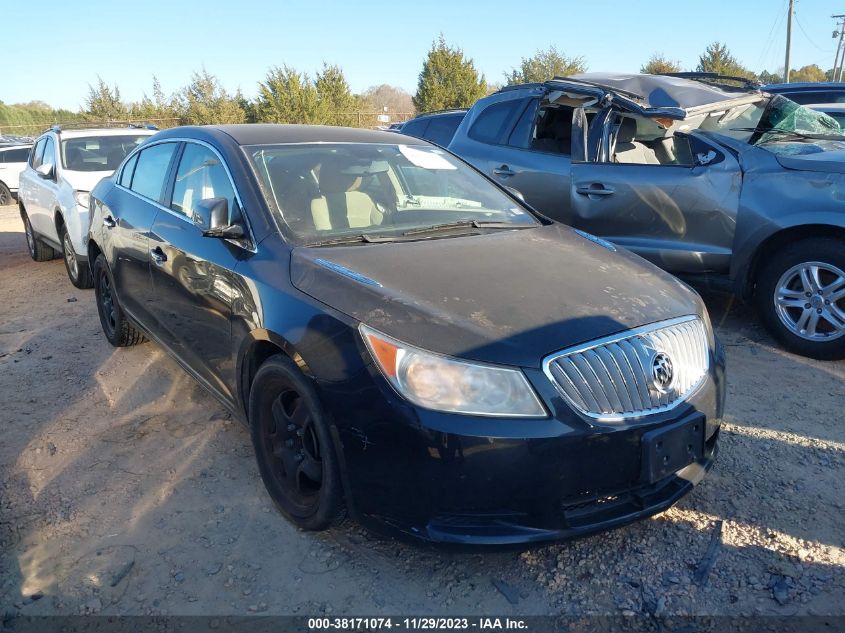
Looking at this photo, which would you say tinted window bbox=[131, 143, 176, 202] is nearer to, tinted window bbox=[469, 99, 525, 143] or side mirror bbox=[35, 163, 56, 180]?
tinted window bbox=[469, 99, 525, 143]

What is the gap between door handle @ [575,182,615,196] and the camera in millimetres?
5242

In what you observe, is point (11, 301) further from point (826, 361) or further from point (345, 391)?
point (826, 361)

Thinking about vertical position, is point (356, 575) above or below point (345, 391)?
below

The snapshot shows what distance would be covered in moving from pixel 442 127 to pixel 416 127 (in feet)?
1.66

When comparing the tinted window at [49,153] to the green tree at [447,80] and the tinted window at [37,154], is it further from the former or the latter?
the green tree at [447,80]

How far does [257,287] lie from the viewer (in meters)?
2.90

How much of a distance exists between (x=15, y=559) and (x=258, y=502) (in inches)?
38.4

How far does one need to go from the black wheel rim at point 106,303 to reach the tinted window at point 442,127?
412 cm

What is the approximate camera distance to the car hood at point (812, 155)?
434 centimetres

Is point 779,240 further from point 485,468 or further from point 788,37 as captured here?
point 788,37

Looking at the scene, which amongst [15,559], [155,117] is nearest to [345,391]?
[15,559]

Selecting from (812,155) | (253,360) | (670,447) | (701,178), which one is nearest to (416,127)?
(701,178)


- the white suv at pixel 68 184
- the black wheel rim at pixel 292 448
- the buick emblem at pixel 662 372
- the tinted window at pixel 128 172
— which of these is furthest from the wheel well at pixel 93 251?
the buick emblem at pixel 662 372

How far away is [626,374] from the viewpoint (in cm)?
237
